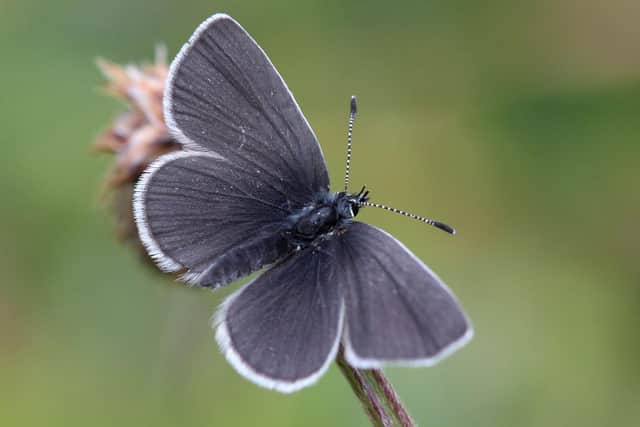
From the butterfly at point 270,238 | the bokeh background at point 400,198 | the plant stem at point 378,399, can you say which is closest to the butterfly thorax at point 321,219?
the butterfly at point 270,238

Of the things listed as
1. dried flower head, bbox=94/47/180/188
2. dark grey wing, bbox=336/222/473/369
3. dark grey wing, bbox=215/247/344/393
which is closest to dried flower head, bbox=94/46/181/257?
dried flower head, bbox=94/47/180/188

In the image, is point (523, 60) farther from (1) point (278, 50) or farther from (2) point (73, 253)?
(2) point (73, 253)

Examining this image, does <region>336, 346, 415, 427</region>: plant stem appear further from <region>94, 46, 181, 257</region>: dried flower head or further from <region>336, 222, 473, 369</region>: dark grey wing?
<region>94, 46, 181, 257</region>: dried flower head

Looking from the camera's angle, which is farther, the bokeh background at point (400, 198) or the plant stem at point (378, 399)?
the bokeh background at point (400, 198)

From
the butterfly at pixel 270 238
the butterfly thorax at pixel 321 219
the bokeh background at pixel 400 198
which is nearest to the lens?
the butterfly at pixel 270 238

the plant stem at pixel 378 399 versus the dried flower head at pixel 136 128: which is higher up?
the dried flower head at pixel 136 128

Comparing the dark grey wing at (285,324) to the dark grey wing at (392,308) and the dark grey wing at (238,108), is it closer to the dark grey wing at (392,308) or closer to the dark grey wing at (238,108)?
the dark grey wing at (392,308)
